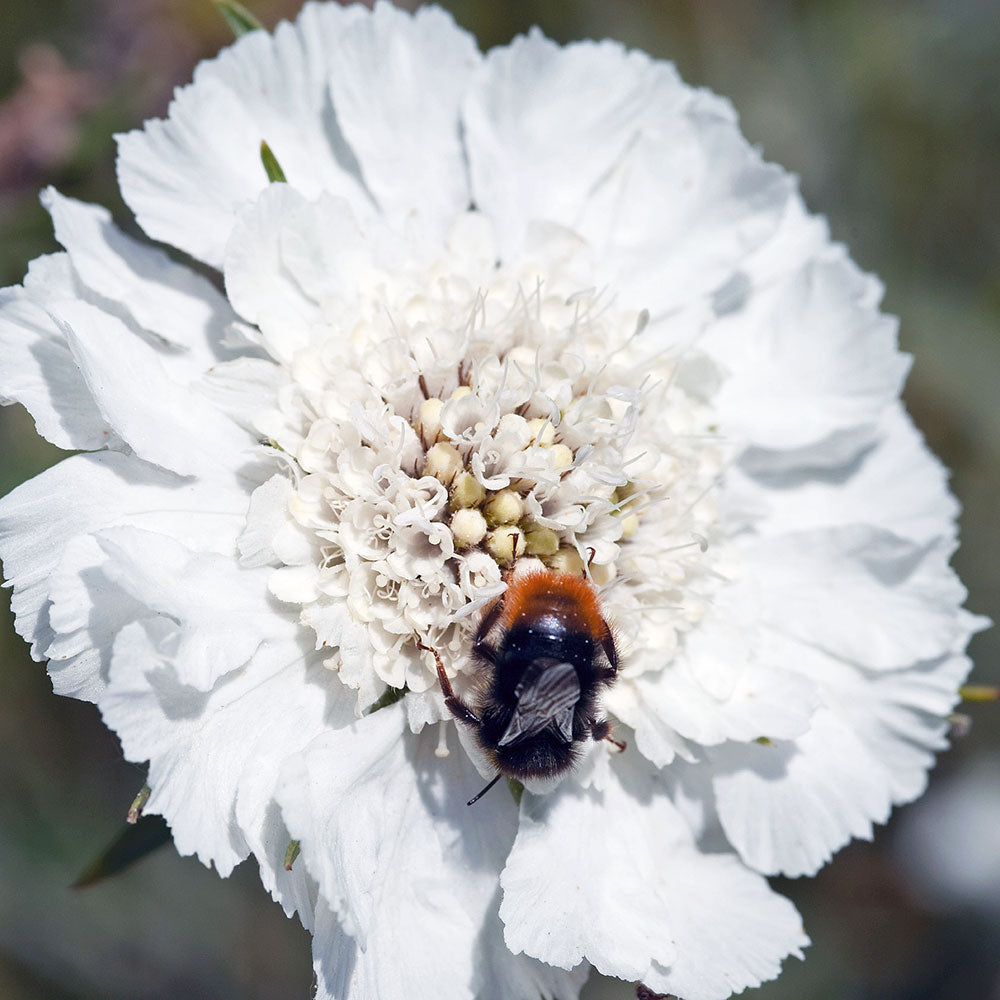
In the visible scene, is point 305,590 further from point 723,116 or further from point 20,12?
point 20,12

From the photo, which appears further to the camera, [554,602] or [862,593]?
[862,593]

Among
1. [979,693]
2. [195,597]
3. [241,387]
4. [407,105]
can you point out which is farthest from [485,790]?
[407,105]

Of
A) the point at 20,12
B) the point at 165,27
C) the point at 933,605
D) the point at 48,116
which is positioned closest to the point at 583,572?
the point at 933,605

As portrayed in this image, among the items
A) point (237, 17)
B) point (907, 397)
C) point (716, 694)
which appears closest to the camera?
point (716, 694)

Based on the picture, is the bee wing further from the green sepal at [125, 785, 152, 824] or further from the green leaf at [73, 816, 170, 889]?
the green leaf at [73, 816, 170, 889]

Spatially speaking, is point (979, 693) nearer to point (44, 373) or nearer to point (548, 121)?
point (548, 121)

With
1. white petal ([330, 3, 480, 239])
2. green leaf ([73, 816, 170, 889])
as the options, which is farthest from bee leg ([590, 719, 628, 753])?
white petal ([330, 3, 480, 239])
